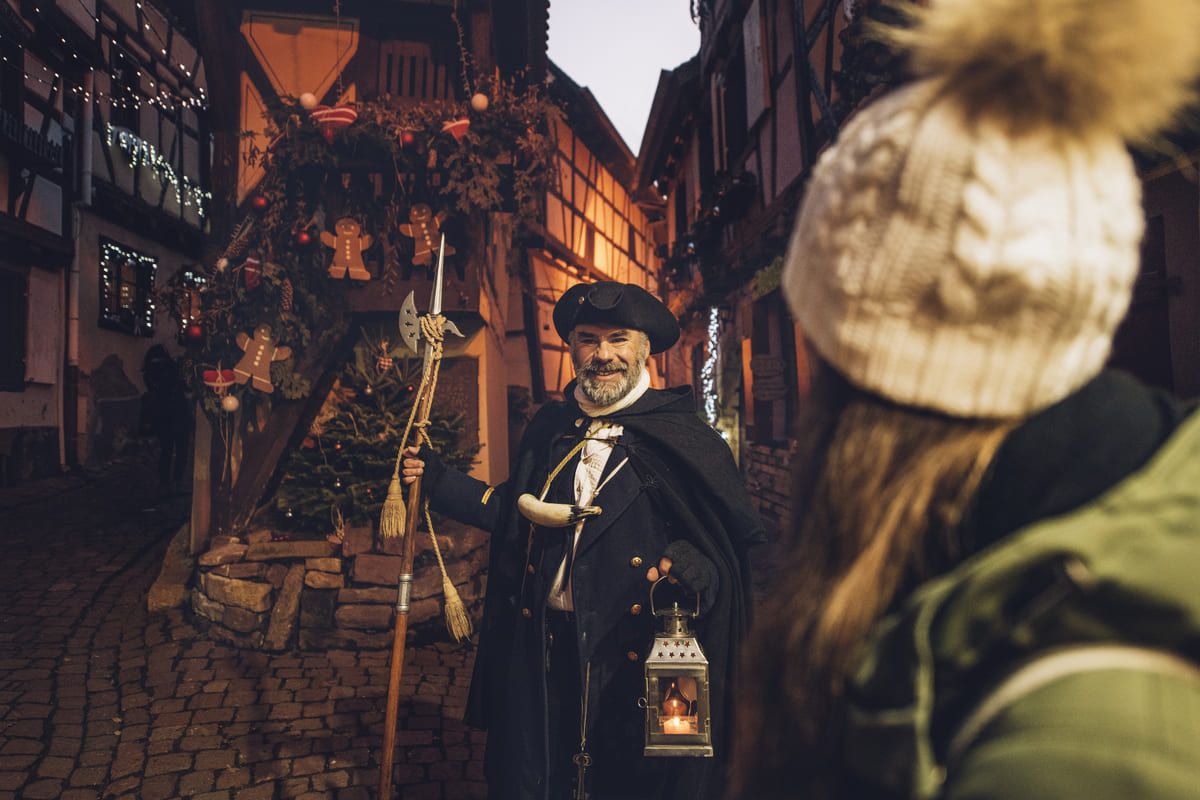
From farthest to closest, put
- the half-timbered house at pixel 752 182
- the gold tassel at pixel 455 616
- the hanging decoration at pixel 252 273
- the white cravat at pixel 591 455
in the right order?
the half-timbered house at pixel 752 182
the hanging decoration at pixel 252 273
the gold tassel at pixel 455 616
the white cravat at pixel 591 455

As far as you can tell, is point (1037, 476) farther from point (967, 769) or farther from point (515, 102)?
point (515, 102)

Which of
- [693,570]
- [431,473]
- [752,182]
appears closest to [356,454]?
[431,473]

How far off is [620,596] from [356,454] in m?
3.63

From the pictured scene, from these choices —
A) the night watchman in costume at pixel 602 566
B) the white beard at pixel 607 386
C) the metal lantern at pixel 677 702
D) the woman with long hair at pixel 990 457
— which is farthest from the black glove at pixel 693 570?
the woman with long hair at pixel 990 457

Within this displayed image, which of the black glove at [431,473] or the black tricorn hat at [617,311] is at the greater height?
the black tricorn hat at [617,311]

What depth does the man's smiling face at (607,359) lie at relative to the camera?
115 inches

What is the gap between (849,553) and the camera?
2.58 ft

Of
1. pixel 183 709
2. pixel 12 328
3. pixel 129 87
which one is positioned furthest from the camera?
pixel 129 87

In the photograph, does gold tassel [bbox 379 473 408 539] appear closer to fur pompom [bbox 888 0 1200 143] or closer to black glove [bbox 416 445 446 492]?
black glove [bbox 416 445 446 492]

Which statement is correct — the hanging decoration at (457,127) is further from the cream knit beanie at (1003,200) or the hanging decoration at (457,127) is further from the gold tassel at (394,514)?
the cream knit beanie at (1003,200)

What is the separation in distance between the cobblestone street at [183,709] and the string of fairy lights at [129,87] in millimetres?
7636

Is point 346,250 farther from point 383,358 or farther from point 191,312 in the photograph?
point 383,358

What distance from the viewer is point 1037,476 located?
72cm

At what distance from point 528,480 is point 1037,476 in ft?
7.75
